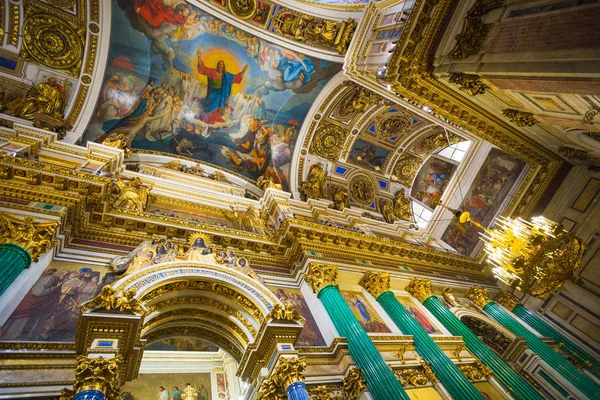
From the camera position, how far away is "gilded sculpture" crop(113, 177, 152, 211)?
7.60 metres

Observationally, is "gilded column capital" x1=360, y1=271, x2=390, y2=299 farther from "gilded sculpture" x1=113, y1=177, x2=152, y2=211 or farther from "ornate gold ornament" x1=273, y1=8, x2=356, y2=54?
"ornate gold ornament" x1=273, y1=8, x2=356, y2=54

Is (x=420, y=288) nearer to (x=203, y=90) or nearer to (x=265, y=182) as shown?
(x=265, y=182)

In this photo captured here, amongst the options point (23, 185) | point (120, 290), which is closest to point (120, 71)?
point (23, 185)

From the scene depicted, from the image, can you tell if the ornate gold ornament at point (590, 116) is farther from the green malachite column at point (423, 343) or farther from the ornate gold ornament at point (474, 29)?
the green malachite column at point (423, 343)

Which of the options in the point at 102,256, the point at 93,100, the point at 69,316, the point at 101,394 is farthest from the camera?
the point at 93,100

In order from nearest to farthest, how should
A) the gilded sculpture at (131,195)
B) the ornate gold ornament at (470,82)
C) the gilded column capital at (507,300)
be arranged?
the ornate gold ornament at (470,82) → the gilded sculpture at (131,195) → the gilded column capital at (507,300)

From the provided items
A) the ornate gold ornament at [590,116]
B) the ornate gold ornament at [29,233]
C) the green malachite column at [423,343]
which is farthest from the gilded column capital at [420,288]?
the ornate gold ornament at [29,233]

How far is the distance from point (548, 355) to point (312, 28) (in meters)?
12.9

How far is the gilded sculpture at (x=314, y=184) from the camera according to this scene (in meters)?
12.0

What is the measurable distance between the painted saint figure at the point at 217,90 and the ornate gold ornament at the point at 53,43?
12.0 feet

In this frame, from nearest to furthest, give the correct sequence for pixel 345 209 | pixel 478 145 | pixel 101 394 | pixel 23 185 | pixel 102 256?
1. pixel 101 394
2. pixel 23 185
3. pixel 102 256
4. pixel 345 209
5. pixel 478 145

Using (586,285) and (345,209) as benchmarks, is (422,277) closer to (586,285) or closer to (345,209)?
(345,209)

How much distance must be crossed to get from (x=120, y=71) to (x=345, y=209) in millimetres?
9092

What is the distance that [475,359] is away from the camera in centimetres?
762
